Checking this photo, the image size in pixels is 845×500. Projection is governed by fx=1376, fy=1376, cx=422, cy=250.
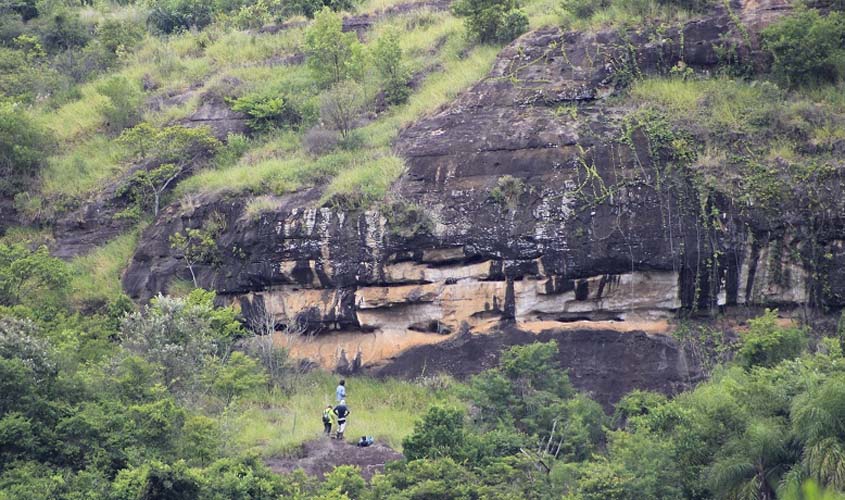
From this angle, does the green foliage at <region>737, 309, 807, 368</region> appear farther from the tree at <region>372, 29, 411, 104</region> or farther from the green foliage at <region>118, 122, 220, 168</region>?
the green foliage at <region>118, 122, 220, 168</region>

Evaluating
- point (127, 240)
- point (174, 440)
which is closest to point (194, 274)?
point (127, 240)

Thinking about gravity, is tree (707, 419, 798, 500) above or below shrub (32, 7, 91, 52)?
below

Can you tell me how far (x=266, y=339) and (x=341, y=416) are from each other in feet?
13.5

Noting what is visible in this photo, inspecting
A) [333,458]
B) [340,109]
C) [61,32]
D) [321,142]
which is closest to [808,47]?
[340,109]

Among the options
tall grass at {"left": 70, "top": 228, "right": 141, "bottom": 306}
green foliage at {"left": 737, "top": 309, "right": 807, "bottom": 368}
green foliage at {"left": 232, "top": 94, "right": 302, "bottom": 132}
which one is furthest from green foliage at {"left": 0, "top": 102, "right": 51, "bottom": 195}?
green foliage at {"left": 737, "top": 309, "right": 807, "bottom": 368}

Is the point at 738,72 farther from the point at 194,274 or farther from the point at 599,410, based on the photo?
the point at 194,274

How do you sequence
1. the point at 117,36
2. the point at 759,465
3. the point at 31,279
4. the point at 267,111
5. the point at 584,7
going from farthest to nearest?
the point at 117,36
the point at 267,111
the point at 584,7
the point at 31,279
the point at 759,465

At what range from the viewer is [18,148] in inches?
1563

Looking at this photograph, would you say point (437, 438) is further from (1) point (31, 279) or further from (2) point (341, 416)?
(1) point (31, 279)

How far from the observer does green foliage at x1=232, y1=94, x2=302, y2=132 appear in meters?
39.3

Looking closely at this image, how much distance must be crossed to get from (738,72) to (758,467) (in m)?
13.9

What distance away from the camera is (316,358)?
32.1 metres

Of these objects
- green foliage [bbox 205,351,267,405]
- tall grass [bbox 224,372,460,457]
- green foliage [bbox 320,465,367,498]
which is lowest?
tall grass [bbox 224,372,460,457]

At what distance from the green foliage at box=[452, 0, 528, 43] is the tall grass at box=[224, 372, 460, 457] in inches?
481
